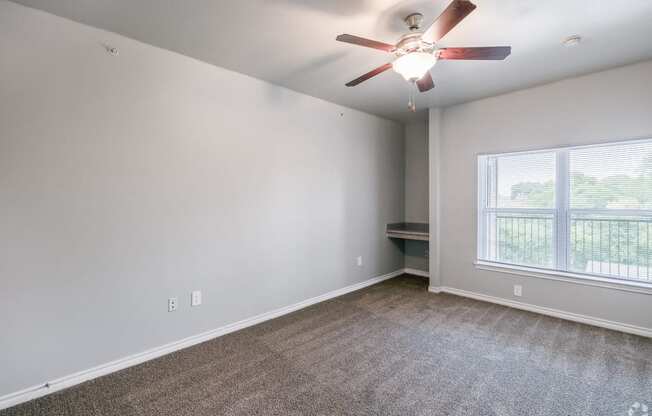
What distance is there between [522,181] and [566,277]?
1.16 meters

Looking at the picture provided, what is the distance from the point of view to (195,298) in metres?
2.71

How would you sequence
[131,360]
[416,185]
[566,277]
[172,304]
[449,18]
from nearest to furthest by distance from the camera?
[449,18], [131,360], [172,304], [566,277], [416,185]

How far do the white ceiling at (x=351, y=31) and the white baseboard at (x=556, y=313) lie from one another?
2486 millimetres

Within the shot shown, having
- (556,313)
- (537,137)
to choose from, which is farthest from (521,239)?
(537,137)

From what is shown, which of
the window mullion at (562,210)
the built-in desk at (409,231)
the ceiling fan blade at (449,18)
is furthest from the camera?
the built-in desk at (409,231)

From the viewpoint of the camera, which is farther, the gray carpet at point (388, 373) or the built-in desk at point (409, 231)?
the built-in desk at point (409, 231)

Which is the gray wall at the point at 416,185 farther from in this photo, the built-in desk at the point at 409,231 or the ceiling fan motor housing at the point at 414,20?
the ceiling fan motor housing at the point at 414,20

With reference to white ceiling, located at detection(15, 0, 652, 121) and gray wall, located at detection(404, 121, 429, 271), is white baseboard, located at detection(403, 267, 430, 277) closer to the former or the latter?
gray wall, located at detection(404, 121, 429, 271)

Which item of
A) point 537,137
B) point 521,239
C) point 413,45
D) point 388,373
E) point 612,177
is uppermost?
point 413,45

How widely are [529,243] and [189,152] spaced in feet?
12.7

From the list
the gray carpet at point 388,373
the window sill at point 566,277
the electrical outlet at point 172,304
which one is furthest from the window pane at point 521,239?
the electrical outlet at point 172,304

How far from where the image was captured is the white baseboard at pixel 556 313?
2.81 m

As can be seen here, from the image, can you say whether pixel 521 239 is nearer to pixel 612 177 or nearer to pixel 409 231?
pixel 612 177

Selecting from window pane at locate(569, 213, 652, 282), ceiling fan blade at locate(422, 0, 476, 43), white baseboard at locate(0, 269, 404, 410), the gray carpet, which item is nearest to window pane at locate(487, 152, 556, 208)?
window pane at locate(569, 213, 652, 282)
